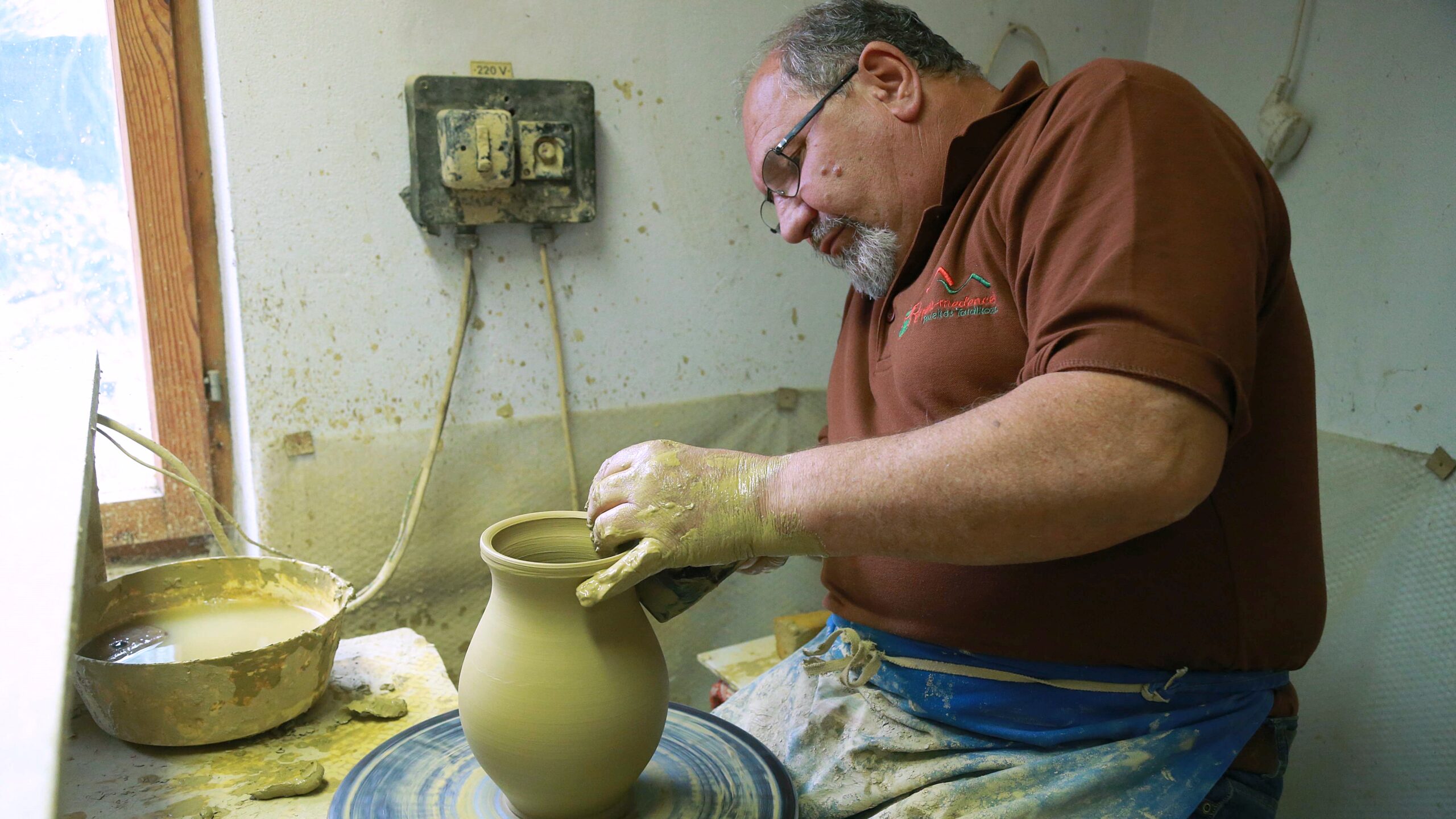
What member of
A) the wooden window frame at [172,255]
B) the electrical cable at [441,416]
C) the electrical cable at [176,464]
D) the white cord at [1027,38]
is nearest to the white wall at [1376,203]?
the white cord at [1027,38]

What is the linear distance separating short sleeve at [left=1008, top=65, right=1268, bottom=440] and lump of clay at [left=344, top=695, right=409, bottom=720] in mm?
960

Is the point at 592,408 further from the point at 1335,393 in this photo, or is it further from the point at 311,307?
the point at 1335,393

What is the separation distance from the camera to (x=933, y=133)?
1.32 m

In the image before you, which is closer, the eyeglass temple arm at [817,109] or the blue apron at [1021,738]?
the blue apron at [1021,738]

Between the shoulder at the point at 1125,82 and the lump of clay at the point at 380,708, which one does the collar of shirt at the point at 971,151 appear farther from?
the lump of clay at the point at 380,708

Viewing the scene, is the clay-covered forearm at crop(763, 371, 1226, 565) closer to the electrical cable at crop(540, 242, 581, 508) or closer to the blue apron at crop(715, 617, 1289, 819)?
the blue apron at crop(715, 617, 1289, 819)

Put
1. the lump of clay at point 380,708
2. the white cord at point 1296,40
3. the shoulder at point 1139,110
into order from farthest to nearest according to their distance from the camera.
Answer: the white cord at point 1296,40, the lump of clay at point 380,708, the shoulder at point 1139,110

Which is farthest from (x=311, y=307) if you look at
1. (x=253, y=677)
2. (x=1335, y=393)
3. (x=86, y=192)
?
(x=1335, y=393)

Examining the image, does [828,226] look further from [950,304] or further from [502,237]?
[502,237]

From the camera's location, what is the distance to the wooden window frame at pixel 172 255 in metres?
1.82

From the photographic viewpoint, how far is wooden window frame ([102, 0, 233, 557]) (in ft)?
5.97

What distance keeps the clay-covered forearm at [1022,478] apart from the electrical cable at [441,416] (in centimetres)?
124

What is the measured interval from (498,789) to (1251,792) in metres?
0.91

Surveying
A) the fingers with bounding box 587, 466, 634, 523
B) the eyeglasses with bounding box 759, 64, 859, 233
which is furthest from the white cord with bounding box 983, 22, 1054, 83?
the fingers with bounding box 587, 466, 634, 523
